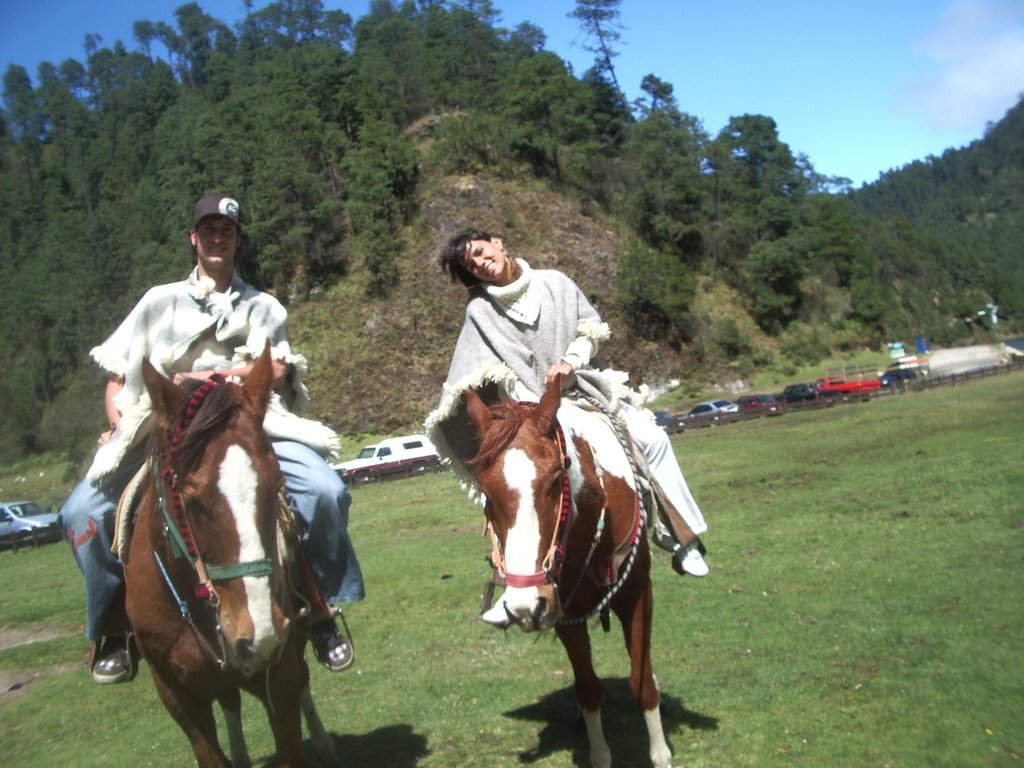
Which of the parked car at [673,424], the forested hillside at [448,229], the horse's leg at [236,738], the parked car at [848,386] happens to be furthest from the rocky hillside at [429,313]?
the horse's leg at [236,738]

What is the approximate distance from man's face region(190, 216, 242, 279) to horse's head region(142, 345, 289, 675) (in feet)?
4.57

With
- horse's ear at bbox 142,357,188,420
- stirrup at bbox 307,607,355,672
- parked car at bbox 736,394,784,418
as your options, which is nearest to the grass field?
stirrup at bbox 307,607,355,672

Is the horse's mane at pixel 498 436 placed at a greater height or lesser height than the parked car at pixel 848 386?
greater

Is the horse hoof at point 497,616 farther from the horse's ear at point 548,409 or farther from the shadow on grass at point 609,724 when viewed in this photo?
the shadow on grass at point 609,724

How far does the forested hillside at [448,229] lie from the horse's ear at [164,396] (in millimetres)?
33543

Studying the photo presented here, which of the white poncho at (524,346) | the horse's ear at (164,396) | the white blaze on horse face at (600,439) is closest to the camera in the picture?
the horse's ear at (164,396)

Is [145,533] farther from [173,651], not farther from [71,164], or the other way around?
[71,164]

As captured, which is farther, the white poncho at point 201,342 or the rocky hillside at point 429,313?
the rocky hillside at point 429,313

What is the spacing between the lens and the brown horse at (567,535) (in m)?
4.10

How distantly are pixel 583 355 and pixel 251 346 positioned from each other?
205 cm

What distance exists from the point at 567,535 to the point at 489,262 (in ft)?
6.51

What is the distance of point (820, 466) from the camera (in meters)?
20.5

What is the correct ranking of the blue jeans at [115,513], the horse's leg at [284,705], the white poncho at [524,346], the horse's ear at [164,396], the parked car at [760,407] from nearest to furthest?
1. the horse's ear at [164,396]
2. the horse's leg at [284,705]
3. the blue jeans at [115,513]
4. the white poncho at [524,346]
5. the parked car at [760,407]

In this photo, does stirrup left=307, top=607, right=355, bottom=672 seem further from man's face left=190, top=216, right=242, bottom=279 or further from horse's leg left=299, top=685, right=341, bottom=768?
man's face left=190, top=216, right=242, bottom=279
